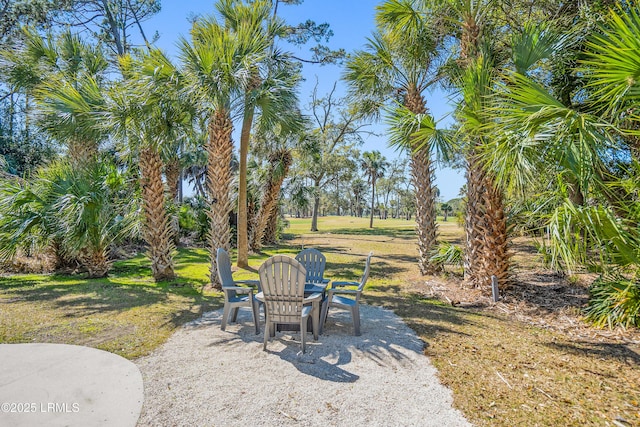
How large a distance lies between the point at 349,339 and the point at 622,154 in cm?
615

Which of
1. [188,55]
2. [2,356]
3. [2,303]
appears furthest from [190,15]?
[2,356]

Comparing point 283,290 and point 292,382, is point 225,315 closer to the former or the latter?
point 283,290

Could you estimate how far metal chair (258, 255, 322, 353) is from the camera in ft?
13.5

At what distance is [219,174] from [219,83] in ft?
7.25

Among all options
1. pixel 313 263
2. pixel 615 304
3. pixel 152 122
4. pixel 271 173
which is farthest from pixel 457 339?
pixel 271 173

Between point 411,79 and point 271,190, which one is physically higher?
point 411,79

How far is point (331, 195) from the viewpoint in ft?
132

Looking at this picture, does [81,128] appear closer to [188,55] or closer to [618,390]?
[188,55]

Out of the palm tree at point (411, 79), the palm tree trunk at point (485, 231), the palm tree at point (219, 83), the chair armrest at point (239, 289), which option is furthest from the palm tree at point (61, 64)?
the palm tree trunk at point (485, 231)

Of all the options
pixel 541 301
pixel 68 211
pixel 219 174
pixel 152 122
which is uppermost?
pixel 152 122

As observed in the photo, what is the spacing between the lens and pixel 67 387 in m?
3.21

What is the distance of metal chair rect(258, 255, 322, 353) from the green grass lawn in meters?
1.74

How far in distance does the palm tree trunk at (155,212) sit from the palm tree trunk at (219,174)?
155 cm

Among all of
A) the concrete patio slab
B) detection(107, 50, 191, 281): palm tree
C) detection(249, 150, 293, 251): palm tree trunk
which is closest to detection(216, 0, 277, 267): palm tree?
detection(107, 50, 191, 281): palm tree
